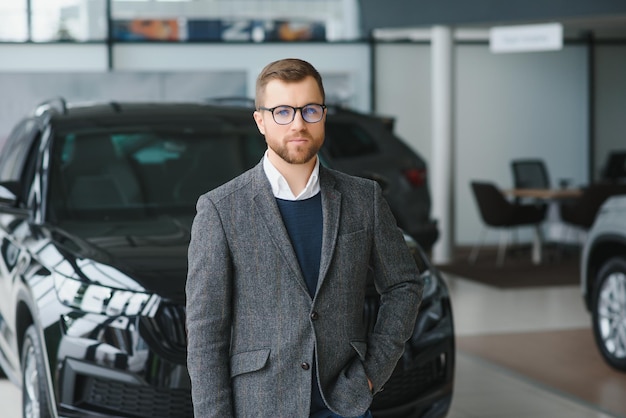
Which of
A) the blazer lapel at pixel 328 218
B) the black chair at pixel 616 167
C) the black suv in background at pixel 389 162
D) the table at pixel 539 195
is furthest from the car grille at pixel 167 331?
the black chair at pixel 616 167

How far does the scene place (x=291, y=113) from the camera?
8.51 feet

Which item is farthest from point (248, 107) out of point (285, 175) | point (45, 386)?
point (285, 175)

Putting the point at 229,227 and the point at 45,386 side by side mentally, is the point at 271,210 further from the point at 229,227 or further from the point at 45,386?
the point at 45,386

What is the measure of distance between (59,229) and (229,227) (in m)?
2.44

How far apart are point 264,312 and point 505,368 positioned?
4.89m

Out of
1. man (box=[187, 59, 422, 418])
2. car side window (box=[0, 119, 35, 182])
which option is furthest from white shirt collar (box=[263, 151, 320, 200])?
car side window (box=[0, 119, 35, 182])

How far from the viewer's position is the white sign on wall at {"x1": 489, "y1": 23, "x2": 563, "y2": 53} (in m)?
13.1

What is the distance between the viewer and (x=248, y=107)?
20.0 feet

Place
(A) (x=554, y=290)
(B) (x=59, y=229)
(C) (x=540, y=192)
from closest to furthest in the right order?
(B) (x=59, y=229), (A) (x=554, y=290), (C) (x=540, y=192)

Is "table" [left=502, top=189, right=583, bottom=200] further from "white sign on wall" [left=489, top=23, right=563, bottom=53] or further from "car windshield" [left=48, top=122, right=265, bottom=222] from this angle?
"car windshield" [left=48, top=122, right=265, bottom=222]

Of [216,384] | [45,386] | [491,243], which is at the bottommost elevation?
[491,243]

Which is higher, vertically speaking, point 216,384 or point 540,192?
point 216,384

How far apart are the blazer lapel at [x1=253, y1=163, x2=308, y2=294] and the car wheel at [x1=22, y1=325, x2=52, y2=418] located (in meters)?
2.06

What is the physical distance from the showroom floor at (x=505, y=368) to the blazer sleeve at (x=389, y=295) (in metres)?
3.20
